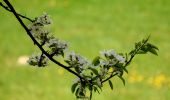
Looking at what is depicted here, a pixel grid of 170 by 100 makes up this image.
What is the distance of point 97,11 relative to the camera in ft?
33.9

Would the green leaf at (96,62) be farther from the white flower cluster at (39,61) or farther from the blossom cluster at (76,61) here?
the white flower cluster at (39,61)

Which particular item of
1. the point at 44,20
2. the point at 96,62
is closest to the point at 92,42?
the point at 96,62

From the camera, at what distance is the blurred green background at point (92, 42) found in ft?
24.2

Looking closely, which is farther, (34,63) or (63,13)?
(63,13)

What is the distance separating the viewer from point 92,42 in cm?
891

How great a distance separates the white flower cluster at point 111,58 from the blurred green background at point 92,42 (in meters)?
4.71

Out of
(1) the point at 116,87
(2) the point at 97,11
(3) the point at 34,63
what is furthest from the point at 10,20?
(3) the point at 34,63

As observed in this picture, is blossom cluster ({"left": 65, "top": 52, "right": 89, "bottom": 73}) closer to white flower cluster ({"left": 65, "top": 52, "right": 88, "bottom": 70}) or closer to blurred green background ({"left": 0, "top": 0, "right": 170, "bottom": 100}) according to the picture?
white flower cluster ({"left": 65, "top": 52, "right": 88, "bottom": 70})

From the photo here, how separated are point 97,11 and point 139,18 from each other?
1.00m

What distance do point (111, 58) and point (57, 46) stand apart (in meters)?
0.28

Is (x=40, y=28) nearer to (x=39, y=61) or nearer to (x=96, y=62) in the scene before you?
(x=39, y=61)

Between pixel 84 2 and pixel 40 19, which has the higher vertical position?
pixel 84 2

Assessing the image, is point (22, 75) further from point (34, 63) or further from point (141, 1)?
point (34, 63)

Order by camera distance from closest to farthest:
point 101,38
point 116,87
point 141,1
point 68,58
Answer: point 68,58 → point 116,87 → point 101,38 → point 141,1
